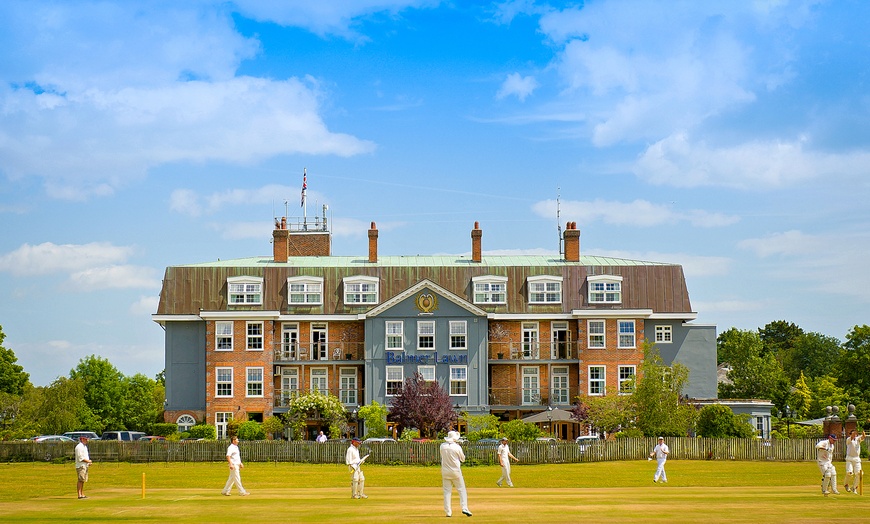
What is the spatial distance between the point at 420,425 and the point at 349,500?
35.9m

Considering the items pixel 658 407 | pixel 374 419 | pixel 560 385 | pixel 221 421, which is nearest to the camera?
pixel 658 407

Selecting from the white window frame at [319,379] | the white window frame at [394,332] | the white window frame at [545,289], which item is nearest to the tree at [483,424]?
the white window frame at [394,332]

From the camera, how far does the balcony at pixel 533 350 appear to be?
248ft

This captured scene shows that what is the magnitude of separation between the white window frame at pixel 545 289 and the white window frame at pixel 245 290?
1707 centimetres

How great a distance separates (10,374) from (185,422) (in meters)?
18.3

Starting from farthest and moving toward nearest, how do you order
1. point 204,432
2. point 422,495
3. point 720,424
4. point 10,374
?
point 10,374 < point 204,432 < point 720,424 < point 422,495

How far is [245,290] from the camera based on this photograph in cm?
7625

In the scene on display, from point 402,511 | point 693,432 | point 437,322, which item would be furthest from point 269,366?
A: point 402,511

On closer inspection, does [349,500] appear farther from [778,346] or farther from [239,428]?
[778,346]

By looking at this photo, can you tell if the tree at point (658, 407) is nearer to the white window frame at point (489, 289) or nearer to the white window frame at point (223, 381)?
the white window frame at point (489, 289)


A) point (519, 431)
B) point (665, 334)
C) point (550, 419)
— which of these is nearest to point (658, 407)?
point (519, 431)

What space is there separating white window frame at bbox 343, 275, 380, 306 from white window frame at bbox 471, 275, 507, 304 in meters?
6.39

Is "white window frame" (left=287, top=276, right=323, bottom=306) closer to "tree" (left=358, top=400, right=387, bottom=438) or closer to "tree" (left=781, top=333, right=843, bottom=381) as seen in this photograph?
"tree" (left=358, top=400, right=387, bottom=438)

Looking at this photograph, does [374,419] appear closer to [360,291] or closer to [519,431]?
[360,291]
